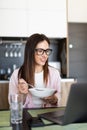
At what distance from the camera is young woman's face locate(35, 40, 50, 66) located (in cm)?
182

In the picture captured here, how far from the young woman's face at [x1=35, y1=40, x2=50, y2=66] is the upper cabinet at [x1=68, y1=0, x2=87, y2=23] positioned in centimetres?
196

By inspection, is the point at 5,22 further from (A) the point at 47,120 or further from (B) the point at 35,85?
(A) the point at 47,120

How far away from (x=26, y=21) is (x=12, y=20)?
20 centimetres

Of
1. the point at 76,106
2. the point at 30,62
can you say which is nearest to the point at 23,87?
the point at 30,62

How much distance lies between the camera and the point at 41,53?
1.83m

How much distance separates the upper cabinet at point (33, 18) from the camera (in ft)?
11.2

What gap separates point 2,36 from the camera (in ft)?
11.2

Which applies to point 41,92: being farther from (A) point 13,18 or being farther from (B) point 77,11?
(B) point 77,11

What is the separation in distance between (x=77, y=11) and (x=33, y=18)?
2.28 feet

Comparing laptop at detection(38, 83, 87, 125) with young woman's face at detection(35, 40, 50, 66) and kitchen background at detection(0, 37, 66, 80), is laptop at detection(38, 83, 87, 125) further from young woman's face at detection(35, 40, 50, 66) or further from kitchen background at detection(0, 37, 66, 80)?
kitchen background at detection(0, 37, 66, 80)

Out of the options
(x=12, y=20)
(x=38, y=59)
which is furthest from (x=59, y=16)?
(x=38, y=59)

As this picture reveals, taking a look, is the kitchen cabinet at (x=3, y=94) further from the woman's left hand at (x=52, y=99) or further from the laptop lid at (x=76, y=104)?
the laptop lid at (x=76, y=104)

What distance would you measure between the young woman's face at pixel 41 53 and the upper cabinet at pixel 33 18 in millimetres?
1637

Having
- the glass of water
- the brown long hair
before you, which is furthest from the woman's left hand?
the glass of water
